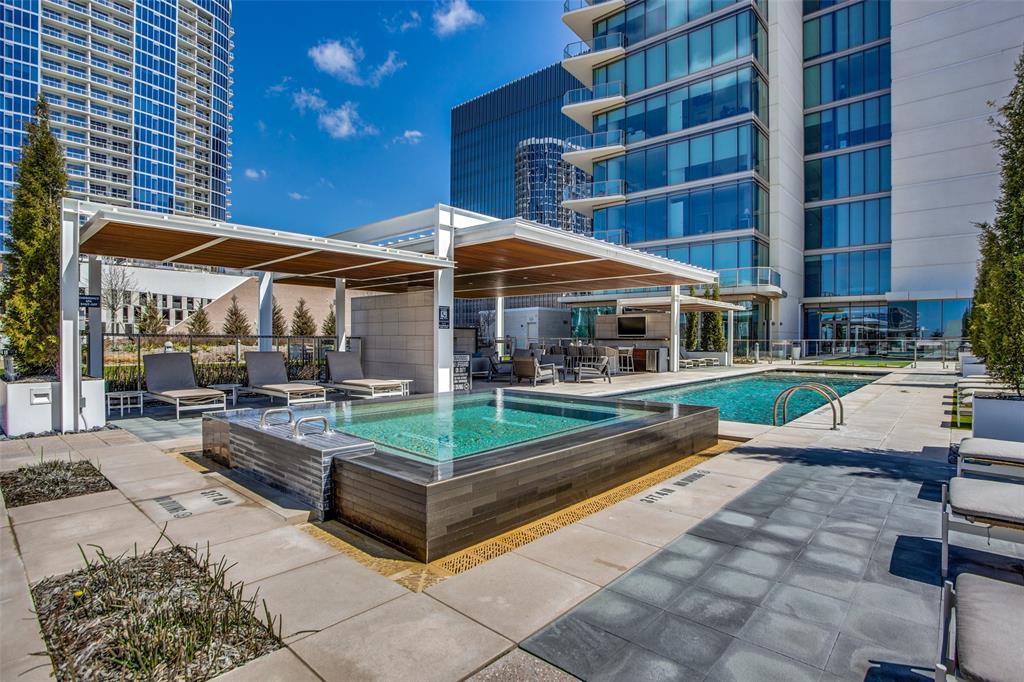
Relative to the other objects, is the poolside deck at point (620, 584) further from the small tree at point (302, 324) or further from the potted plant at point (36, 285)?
the small tree at point (302, 324)

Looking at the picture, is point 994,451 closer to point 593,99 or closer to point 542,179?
point 593,99

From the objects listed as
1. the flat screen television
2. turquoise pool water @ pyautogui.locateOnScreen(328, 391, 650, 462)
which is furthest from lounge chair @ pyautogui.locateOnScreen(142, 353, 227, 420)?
the flat screen television

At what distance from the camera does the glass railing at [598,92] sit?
1169 inches

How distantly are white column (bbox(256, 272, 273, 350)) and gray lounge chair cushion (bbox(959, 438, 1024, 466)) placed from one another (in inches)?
477

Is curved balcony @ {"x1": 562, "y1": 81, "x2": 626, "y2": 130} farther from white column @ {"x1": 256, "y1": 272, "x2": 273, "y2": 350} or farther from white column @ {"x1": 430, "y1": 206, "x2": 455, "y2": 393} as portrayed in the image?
white column @ {"x1": 430, "y1": 206, "x2": 455, "y2": 393}

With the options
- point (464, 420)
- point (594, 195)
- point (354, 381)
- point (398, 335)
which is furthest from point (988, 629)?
point (594, 195)

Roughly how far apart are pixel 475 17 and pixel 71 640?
31.1m

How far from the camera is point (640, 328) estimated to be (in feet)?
68.4

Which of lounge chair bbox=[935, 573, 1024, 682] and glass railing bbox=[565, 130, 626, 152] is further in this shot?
glass railing bbox=[565, 130, 626, 152]

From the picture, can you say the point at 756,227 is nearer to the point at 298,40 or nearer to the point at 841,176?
the point at 841,176

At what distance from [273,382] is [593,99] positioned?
26701 mm

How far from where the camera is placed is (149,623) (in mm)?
2270

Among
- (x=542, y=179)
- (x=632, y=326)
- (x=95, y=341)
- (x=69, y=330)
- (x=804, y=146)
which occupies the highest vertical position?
(x=542, y=179)

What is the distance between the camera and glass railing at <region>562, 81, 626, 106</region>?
97.5 ft
